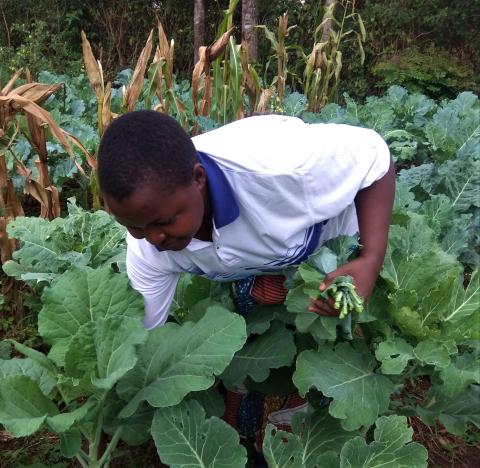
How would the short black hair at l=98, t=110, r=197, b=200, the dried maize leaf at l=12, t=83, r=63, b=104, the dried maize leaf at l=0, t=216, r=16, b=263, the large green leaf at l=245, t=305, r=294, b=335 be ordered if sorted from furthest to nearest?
the dried maize leaf at l=0, t=216, r=16, b=263 → the dried maize leaf at l=12, t=83, r=63, b=104 → the large green leaf at l=245, t=305, r=294, b=335 → the short black hair at l=98, t=110, r=197, b=200

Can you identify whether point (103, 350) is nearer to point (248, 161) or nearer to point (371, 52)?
point (248, 161)

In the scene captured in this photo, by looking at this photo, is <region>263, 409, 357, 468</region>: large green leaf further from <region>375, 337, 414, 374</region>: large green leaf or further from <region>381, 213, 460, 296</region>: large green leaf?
<region>381, 213, 460, 296</region>: large green leaf

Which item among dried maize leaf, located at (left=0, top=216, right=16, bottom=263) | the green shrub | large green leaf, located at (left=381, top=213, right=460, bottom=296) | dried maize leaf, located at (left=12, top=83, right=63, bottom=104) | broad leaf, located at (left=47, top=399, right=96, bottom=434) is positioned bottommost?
the green shrub

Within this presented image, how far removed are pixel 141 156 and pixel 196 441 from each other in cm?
90

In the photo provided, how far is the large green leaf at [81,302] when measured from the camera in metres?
1.92

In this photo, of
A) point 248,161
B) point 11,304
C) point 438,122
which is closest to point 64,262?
point 11,304

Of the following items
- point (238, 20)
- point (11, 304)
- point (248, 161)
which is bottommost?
point (238, 20)

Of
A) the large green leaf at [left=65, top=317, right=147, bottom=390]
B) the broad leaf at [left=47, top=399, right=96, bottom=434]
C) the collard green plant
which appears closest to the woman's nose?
the large green leaf at [left=65, top=317, right=147, bottom=390]

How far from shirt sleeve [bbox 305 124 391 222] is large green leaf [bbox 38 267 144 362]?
0.70m

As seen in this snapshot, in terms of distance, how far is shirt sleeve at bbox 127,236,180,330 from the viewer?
74.9 inches

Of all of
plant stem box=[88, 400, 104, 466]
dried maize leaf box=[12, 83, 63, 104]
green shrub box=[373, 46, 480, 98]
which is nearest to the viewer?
plant stem box=[88, 400, 104, 466]

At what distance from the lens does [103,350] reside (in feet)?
5.66

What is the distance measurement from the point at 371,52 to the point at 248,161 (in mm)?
9071

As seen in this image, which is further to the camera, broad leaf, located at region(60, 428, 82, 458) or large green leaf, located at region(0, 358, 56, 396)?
large green leaf, located at region(0, 358, 56, 396)
